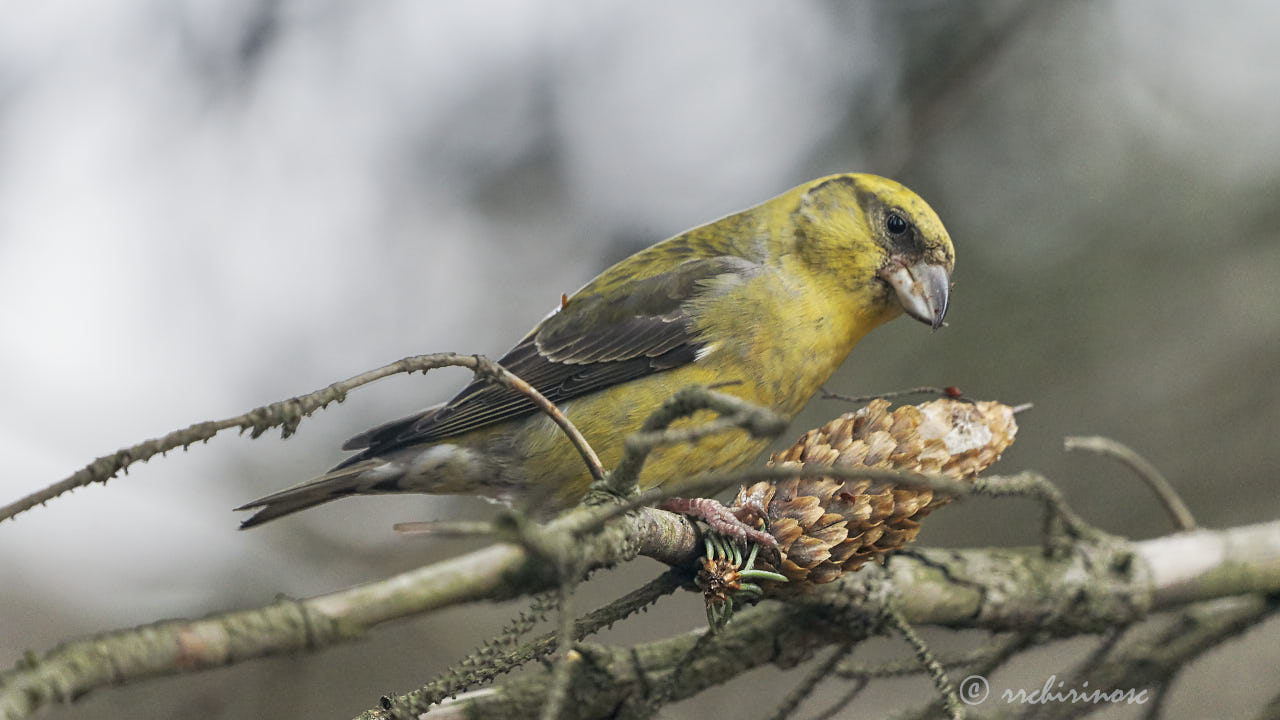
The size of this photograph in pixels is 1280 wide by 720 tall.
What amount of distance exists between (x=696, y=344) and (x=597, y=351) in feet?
1.19

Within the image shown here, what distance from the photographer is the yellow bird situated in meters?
2.70

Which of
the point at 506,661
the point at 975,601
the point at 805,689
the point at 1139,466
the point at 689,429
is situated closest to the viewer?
the point at 689,429

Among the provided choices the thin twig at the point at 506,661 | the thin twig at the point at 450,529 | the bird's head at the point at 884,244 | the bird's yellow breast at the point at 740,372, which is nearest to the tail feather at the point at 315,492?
the bird's yellow breast at the point at 740,372

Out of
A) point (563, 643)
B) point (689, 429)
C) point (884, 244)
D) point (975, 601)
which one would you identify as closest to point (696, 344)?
point (884, 244)

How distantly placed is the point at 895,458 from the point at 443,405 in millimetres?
1618

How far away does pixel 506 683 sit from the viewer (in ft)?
6.65

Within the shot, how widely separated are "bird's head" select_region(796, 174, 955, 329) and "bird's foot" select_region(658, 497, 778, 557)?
1239 mm

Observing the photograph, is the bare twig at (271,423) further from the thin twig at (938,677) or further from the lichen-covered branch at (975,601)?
the lichen-covered branch at (975,601)

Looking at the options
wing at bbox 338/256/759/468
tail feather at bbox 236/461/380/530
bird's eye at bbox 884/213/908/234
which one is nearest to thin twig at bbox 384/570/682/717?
tail feather at bbox 236/461/380/530

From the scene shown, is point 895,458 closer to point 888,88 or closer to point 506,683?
point 506,683

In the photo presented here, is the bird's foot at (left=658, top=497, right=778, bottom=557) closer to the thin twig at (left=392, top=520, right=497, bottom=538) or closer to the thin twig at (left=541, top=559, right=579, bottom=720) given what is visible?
the thin twig at (left=541, top=559, right=579, bottom=720)

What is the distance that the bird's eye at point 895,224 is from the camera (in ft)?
9.52

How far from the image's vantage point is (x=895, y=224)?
292 centimetres

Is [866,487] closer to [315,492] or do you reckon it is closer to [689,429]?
[689,429]
